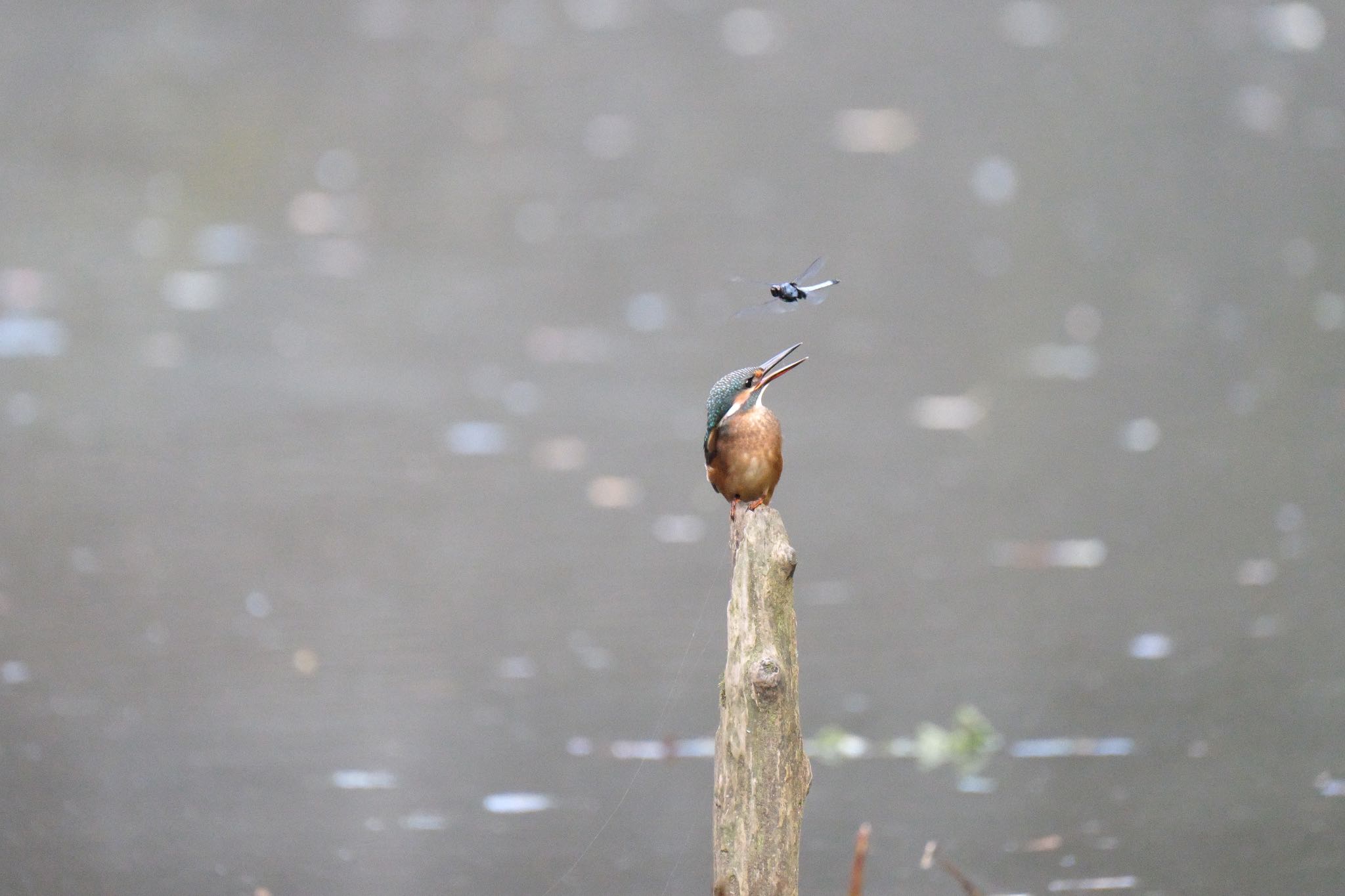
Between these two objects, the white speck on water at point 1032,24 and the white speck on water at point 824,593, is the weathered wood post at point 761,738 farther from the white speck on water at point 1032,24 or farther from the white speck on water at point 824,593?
the white speck on water at point 1032,24

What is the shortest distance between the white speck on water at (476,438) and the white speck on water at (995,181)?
15.9 feet

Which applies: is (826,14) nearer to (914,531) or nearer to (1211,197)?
(1211,197)

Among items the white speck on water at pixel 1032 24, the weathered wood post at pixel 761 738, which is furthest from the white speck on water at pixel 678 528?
the white speck on water at pixel 1032 24

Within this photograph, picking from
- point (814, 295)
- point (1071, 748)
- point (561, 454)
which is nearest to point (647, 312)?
point (561, 454)

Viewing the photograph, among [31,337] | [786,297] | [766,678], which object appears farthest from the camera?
[31,337]

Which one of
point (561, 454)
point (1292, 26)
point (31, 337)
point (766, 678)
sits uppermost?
point (1292, 26)

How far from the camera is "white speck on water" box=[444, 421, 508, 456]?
9281mm

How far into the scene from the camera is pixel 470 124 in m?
13.8

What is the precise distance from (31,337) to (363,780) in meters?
6.67

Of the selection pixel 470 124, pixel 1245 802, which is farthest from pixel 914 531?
pixel 470 124

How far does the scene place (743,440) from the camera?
3.64 m

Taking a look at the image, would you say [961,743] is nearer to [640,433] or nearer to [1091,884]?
[1091,884]

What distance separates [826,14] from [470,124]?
3237 millimetres

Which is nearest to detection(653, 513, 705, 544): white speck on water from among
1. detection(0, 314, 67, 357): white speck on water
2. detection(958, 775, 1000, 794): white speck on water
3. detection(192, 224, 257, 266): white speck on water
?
detection(958, 775, 1000, 794): white speck on water
